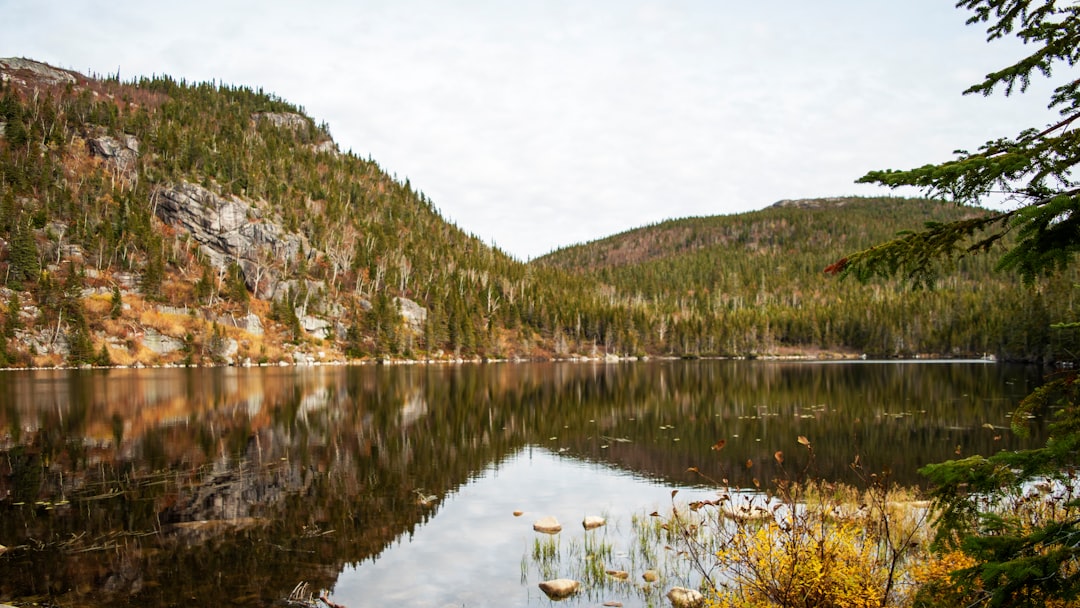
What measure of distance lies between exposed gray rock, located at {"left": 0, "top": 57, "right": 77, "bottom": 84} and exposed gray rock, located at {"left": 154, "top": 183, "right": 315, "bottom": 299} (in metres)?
75.5

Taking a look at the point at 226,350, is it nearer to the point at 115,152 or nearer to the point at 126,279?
the point at 126,279

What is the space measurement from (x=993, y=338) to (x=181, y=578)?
13723 centimetres

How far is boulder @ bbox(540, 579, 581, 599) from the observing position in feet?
42.9

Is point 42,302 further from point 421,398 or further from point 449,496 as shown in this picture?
point 449,496

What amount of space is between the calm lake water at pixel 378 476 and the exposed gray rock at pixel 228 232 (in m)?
81.8

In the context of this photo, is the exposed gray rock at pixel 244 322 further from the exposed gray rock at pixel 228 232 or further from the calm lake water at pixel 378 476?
the calm lake water at pixel 378 476

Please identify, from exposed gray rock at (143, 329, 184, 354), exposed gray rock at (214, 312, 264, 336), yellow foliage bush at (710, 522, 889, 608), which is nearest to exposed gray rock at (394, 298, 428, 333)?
exposed gray rock at (214, 312, 264, 336)

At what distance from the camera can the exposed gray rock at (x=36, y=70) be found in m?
177

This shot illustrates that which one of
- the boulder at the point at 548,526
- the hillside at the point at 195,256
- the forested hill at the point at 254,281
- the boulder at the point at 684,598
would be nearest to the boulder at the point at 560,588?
the boulder at the point at 684,598

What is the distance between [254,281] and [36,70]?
11592 cm

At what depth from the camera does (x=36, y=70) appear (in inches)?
7156

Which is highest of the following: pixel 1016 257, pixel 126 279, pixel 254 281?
pixel 254 281

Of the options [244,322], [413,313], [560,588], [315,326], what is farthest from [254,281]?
[560,588]

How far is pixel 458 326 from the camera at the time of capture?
138750 mm
